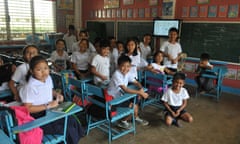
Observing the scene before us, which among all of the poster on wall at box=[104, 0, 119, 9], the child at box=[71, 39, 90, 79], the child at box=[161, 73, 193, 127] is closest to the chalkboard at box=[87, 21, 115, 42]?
the poster on wall at box=[104, 0, 119, 9]

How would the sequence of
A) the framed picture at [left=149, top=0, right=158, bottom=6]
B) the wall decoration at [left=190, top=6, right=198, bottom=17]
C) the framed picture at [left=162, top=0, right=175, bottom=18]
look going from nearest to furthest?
the wall decoration at [left=190, top=6, right=198, bottom=17] < the framed picture at [left=162, top=0, right=175, bottom=18] < the framed picture at [left=149, top=0, right=158, bottom=6]

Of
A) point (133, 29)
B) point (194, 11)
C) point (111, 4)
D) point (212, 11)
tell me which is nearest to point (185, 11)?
point (194, 11)

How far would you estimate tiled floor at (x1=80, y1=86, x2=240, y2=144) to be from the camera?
256cm

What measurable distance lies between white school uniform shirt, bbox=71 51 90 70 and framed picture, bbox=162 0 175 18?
8.27 ft

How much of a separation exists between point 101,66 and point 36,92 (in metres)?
1.34

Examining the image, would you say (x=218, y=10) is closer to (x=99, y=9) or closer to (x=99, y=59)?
(x=99, y=59)

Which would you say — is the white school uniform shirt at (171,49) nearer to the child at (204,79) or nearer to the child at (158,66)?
the child at (158,66)

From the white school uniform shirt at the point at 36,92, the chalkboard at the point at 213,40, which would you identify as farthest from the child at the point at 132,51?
the chalkboard at the point at 213,40

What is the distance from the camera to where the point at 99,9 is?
6.84 m

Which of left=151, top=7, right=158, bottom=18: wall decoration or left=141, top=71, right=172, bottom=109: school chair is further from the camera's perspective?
left=151, top=7, right=158, bottom=18: wall decoration

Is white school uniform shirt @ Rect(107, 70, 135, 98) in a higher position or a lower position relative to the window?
lower

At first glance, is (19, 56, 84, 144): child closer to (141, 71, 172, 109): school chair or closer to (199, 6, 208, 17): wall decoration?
(141, 71, 172, 109): school chair

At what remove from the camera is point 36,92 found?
1775 millimetres

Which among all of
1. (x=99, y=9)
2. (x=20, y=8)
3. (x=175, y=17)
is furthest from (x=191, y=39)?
(x=20, y=8)
